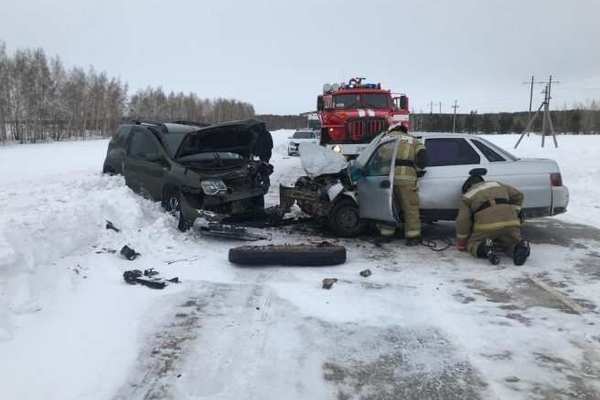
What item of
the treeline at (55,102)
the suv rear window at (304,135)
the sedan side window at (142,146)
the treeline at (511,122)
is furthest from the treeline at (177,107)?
the sedan side window at (142,146)

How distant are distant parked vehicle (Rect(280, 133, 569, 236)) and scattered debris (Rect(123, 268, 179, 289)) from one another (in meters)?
3.32

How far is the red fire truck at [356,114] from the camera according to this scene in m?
14.3

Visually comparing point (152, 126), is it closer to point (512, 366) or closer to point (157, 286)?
point (157, 286)

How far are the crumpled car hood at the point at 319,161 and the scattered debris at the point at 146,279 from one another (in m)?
3.83

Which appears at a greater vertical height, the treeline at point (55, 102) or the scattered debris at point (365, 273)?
the treeline at point (55, 102)

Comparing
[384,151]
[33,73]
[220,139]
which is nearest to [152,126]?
[220,139]

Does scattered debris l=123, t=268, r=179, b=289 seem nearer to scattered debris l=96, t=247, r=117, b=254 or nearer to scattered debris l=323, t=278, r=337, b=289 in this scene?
scattered debris l=96, t=247, r=117, b=254

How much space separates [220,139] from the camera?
30.9 ft

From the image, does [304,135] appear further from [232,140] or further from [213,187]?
[213,187]

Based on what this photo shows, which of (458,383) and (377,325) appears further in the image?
(377,325)

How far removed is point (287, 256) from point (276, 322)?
1863 mm

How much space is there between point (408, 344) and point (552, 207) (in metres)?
4.72

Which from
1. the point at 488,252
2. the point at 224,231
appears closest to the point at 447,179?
the point at 488,252

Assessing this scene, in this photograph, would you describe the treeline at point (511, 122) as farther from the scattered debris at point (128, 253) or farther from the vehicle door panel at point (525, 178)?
the scattered debris at point (128, 253)
